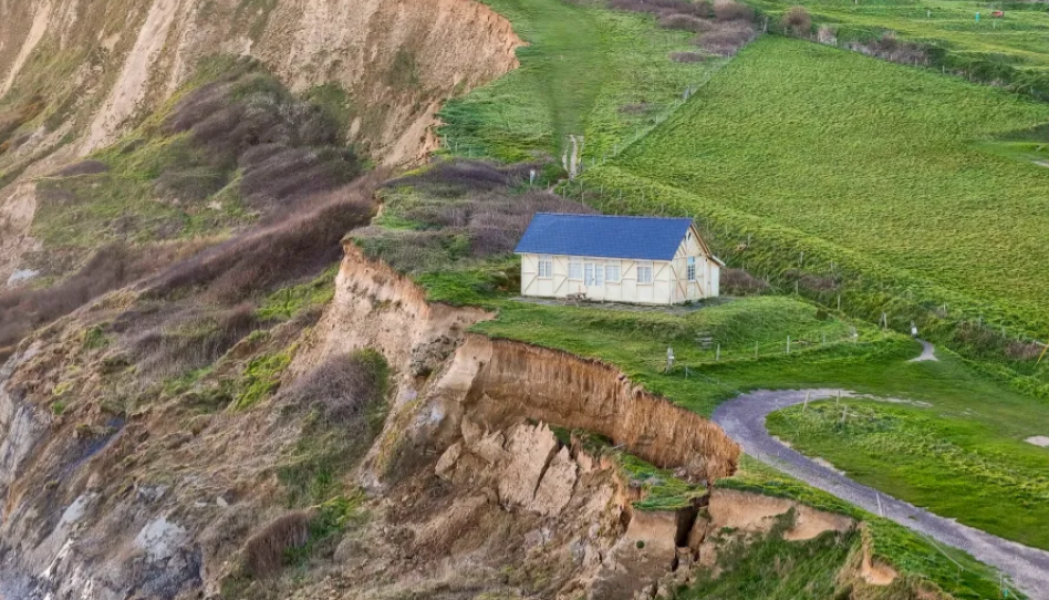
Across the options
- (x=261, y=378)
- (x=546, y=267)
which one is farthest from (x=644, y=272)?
(x=261, y=378)

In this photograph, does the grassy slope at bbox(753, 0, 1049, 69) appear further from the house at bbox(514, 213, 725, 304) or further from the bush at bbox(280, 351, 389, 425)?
the bush at bbox(280, 351, 389, 425)

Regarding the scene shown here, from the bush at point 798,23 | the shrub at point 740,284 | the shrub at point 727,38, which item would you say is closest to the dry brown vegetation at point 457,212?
the shrub at point 740,284

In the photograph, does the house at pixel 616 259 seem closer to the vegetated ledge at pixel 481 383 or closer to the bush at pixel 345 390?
the vegetated ledge at pixel 481 383

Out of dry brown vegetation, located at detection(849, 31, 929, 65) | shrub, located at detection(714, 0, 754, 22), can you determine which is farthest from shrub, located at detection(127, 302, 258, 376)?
shrub, located at detection(714, 0, 754, 22)

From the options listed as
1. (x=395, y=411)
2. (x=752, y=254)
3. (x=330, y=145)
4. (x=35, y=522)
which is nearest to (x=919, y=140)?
(x=752, y=254)

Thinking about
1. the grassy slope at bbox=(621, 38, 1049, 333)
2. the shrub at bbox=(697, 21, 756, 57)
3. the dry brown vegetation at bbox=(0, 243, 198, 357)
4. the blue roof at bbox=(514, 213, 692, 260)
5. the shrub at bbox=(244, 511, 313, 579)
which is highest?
the blue roof at bbox=(514, 213, 692, 260)

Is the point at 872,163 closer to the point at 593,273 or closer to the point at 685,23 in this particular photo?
the point at 685,23
